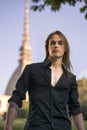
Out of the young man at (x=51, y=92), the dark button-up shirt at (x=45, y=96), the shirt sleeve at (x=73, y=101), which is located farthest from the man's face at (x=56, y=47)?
the shirt sleeve at (x=73, y=101)

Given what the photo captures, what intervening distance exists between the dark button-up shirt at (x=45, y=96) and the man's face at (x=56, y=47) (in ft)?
0.33

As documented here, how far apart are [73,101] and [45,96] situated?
0.39m

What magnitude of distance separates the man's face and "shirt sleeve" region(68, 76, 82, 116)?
28 centimetres

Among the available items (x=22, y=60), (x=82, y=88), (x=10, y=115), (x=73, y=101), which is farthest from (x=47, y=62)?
(x=22, y=60)

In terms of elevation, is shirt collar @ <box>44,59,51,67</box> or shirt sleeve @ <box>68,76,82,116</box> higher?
shirt collar @ <box>44,59,51,67</box>

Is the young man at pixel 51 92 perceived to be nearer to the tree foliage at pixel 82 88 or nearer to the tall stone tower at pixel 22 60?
the tree foliage at pixel 82 88

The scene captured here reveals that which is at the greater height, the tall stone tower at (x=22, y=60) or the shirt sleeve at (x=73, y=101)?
the shirt sleeve at (x=73, y=101)

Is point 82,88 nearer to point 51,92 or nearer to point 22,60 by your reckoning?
point 22,60

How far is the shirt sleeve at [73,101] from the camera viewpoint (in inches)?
181

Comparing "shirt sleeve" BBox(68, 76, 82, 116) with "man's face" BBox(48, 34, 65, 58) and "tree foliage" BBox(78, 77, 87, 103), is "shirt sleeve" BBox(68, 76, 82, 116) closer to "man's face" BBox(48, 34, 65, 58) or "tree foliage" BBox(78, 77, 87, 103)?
"man's face" BBox(48, 34, 65, 58)

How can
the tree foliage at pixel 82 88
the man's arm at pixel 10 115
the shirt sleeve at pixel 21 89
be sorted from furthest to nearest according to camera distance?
1. the tree foliage at pixel 82 88
2. the shirt sleeve at pixel 21 89
3. the man's arm at pixel 10 115

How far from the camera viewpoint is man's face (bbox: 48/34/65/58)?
4.56 m

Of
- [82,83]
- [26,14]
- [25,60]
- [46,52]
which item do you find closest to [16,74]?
[25,60]

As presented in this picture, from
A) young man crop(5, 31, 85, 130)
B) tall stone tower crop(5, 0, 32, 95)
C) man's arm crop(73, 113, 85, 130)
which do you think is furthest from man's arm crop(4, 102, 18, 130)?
tall stone tower crop(5, 0, 32, 95)
